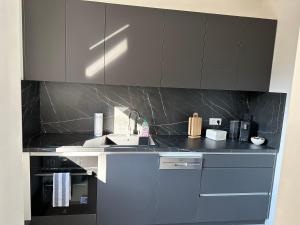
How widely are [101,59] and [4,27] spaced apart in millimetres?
1702

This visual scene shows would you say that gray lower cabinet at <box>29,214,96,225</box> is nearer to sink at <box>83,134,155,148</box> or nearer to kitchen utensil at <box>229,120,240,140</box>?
sink at <box>83,134,155,148</box>

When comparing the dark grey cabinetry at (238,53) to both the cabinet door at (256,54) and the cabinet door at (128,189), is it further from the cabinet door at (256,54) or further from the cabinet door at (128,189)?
the cabinet door at (128,189)

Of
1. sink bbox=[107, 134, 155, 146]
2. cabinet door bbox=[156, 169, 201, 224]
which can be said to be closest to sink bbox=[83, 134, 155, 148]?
sink bbox=[107, 134, 155, 146]

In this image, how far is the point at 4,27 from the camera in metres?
0.62

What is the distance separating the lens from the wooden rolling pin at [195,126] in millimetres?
2764

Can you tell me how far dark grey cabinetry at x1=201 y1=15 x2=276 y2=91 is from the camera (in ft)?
7.98

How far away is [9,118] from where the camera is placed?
0.66m

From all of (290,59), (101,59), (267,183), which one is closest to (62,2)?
(101,59)

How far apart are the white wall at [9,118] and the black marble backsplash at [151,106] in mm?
1774

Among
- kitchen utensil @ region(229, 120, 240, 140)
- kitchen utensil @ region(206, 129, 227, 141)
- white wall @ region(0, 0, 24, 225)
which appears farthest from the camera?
kitchen utensil @ region(229, 120, 240, 140)

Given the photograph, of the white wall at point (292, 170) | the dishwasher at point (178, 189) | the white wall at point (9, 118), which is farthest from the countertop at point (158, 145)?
the white wall at point (292, 170)

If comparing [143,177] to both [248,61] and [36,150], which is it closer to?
[36,150]

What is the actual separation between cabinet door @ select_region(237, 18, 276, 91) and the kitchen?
0.03 ft

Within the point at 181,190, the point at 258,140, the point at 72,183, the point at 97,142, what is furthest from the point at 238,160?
the point at 72,183
